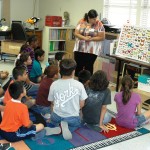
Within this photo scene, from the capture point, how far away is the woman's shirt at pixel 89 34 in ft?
13.4

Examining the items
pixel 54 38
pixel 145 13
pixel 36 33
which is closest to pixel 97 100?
pixel 145 13

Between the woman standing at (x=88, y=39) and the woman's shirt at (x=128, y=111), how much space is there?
1.32 meters

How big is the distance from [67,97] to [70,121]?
0.27 meters

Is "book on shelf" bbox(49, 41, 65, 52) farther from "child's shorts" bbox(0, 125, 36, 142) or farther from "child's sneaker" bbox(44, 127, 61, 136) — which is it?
"child's shorts" bbox(0, 125, 36, 142)

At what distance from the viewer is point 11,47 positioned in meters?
6.02

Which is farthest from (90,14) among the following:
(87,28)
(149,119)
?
(149,119)

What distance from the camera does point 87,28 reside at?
4.11 meters

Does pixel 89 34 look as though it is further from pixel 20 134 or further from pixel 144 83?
pixel 20 134

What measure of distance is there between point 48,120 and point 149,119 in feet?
3.95

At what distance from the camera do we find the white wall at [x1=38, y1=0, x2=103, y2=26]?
18.6 ft

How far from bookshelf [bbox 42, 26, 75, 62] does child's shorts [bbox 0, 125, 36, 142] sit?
3554 mm

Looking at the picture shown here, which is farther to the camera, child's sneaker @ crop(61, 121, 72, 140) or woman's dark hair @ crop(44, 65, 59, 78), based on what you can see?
woman's dark hair @ crop(44, 65, 59, 78)

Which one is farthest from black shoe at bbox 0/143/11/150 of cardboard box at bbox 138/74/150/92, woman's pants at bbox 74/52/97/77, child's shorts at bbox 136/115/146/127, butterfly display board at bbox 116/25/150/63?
butterfly display board at bbox 116/25/150/63

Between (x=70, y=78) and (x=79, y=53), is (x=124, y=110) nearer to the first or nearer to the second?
(x=70, y=78)
